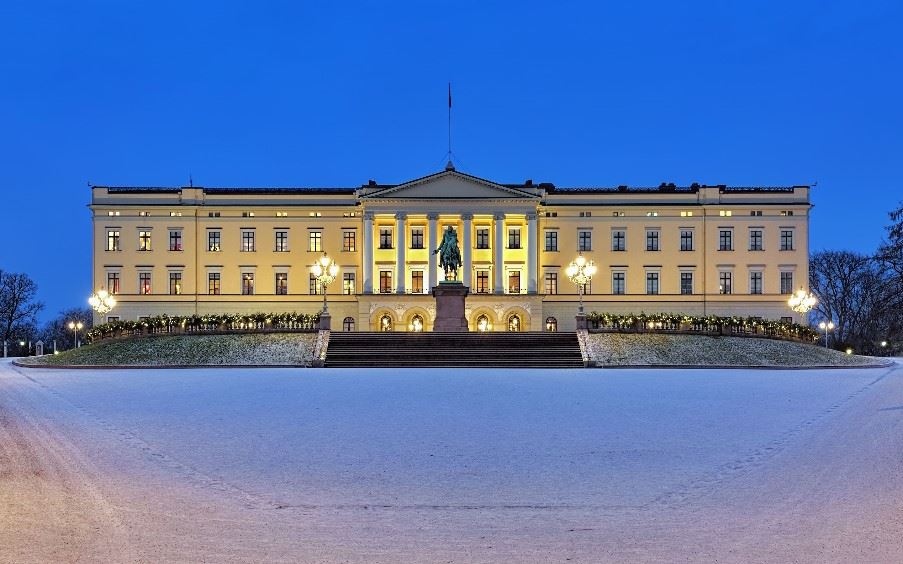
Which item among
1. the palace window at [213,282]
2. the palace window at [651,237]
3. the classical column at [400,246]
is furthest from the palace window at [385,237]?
the palace window at [651,237]

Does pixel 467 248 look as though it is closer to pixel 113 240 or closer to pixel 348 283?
pixel 348 283

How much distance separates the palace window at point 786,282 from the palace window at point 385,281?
34042 millimetres

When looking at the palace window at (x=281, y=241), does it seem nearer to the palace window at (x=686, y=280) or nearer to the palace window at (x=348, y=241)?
the palace window at (x=348, y=241)

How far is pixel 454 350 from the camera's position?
1656 inches

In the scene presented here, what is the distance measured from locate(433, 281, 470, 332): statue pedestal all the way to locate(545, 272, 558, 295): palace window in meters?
21.5

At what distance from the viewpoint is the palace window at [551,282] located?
70375mm

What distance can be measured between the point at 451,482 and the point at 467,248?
59068mm

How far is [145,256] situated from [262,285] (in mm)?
10483

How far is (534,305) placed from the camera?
67.6 metres

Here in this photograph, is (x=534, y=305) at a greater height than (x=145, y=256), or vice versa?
(x=145, y=256)

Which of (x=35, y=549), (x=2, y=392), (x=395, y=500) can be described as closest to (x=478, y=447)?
(x=395, y=500)

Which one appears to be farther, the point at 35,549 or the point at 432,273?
the point at 432,273

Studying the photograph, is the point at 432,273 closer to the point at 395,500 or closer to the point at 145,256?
Answer: the point at 145,256

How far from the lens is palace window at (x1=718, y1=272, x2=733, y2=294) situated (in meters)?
70.8
